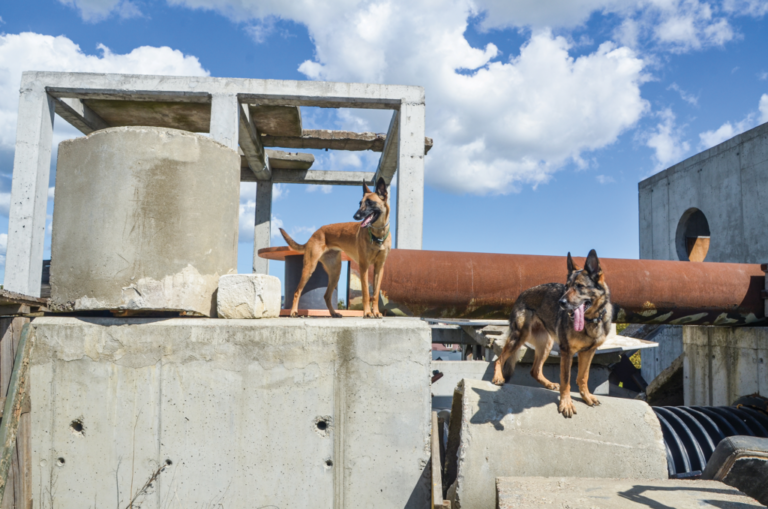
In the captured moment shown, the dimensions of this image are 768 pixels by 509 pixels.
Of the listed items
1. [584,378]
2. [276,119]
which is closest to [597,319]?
[584,378]

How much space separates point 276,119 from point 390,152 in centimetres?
279

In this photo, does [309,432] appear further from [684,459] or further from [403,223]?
[403,223]

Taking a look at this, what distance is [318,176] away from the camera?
15.1 metres

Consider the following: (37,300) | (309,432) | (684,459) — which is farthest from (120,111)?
(684,459)

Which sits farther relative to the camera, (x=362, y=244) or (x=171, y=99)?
(x=171, y=99)

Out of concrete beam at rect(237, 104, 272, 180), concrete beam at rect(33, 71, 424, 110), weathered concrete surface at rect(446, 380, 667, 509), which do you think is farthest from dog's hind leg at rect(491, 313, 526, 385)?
Result: concrete beam at rect(237, 104, 272, 180)

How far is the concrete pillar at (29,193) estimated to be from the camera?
26.1ft

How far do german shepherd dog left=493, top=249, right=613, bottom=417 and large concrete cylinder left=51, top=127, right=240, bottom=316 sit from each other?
270cm

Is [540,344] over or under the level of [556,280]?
under

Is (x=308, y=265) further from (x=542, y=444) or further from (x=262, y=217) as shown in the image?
(x=262, y=217)

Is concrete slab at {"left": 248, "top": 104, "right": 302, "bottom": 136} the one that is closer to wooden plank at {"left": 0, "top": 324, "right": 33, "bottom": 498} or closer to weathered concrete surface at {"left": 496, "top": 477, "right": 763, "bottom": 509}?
wooden plank at {"left": 0, "top": 324, "right": 33, "bottom": 498}

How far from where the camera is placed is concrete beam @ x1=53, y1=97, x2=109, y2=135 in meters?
9.30

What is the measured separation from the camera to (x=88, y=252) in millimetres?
3680

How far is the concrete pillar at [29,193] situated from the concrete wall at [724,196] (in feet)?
48.9
